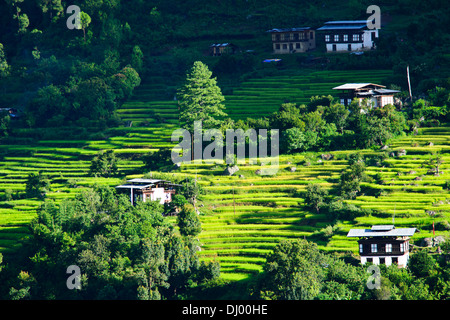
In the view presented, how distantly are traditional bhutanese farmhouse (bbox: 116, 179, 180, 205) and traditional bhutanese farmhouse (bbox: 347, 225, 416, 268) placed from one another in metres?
18.5

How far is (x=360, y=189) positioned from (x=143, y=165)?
74.4 ft

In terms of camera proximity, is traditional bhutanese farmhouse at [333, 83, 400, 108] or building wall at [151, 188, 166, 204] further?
traditional bhutanese farmhouse at [333, 83, 400, 108]

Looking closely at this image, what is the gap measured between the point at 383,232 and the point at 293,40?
150 feet

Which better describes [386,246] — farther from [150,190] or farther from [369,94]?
[369,94]

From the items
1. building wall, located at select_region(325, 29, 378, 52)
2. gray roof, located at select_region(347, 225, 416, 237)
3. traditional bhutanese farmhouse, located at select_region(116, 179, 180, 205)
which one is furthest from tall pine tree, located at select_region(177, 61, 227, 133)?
gray roof, located at select_region(347, 225, 416, 237)

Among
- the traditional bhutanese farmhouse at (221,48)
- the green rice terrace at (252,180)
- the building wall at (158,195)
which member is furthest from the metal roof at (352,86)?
the traditional bhutanese farmhouse at (221,48)

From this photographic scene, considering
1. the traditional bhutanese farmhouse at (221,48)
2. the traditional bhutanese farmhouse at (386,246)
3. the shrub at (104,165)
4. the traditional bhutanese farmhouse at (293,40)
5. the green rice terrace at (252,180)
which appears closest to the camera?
the traditional bhutanese farmhouse at (386,246)

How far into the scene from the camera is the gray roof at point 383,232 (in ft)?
216

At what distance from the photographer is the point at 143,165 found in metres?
89.6

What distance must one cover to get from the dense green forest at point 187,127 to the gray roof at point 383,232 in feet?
6.00

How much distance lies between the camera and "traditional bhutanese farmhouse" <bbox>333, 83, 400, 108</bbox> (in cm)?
9019

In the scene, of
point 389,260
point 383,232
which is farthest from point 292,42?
point 389,260

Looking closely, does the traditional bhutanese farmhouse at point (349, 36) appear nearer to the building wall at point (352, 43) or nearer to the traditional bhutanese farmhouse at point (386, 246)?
the building wall at point (352, 43)

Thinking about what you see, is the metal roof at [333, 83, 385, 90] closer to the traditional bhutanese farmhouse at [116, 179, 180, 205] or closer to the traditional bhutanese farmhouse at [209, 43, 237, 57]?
the traditional bhutanese farmhouse at [116, 179, 180, 205]
